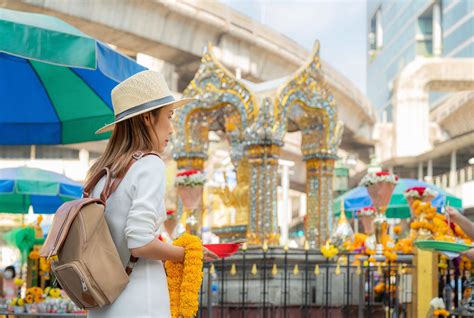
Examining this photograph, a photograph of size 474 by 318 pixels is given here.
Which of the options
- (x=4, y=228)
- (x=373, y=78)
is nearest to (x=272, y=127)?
(x=4, y=228)

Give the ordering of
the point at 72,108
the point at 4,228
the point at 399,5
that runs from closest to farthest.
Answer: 1. the point at 72,108
2. the point at 4,228
3. the point at 399,5

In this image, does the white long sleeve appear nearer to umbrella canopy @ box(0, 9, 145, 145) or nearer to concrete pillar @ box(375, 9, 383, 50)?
umbrella canopy @ box(0, 9, 145, 145)

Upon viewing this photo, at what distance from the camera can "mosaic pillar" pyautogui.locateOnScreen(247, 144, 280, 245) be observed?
12500 millimetres

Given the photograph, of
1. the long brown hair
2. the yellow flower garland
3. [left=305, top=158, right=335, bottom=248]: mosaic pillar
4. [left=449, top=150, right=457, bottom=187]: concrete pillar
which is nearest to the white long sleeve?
the long brown hair

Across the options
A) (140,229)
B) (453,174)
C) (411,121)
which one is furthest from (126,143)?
(453,174)

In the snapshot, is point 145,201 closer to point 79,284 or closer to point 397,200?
point 79,284

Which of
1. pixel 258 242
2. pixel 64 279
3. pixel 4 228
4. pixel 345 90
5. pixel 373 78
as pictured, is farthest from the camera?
pixel 373 78

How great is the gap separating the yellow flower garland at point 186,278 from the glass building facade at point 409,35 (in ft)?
130

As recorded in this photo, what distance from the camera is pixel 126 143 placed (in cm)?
348

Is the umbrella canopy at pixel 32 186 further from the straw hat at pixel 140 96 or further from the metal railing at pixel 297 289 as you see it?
the straw hat at pixel 140 96

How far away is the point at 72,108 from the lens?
8750 mm

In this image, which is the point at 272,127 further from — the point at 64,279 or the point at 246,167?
the point at 64,279

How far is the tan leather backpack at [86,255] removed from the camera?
3.09 metres

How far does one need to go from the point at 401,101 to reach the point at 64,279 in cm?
3638
